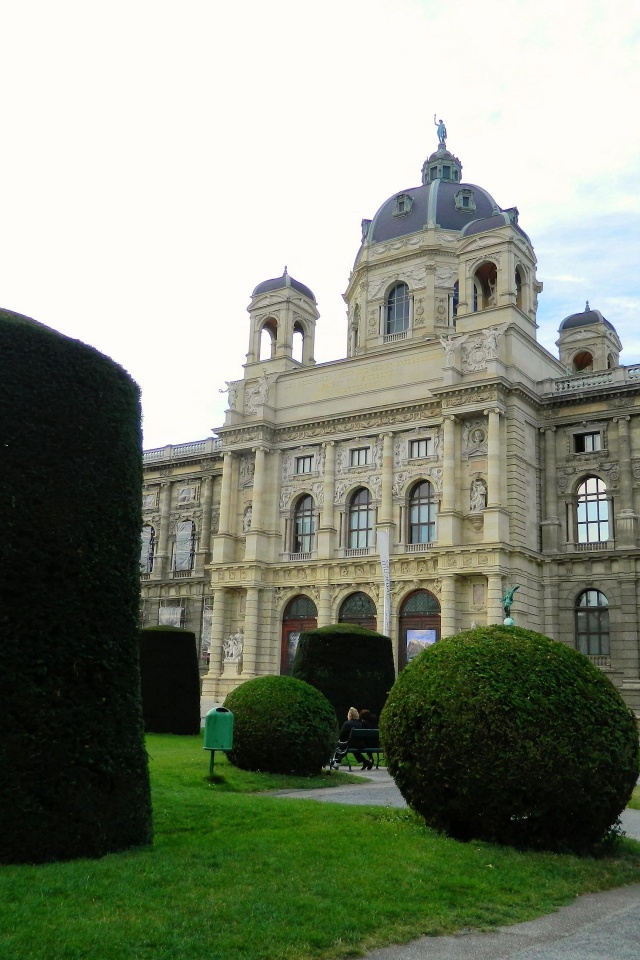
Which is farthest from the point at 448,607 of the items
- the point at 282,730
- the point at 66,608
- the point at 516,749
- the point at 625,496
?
the point at 66,608

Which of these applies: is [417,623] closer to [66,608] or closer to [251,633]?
[251,633]

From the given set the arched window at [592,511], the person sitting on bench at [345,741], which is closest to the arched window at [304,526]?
the arched window at [592,511]

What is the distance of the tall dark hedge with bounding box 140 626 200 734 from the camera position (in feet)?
97.1

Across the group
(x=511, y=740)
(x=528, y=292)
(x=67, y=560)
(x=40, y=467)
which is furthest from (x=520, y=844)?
(x=528, y=292)

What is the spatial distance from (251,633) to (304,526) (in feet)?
19.8

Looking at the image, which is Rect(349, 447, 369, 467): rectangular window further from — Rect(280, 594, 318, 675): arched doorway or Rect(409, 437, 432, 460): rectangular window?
Rect(280, 594, 318, 675): arched doorway

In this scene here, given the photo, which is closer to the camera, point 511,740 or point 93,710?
point 93,710

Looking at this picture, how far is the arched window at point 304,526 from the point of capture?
1864 inches

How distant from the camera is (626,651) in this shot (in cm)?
3872

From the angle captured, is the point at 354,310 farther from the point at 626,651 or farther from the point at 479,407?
the point at 626,651

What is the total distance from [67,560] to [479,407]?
33.3m

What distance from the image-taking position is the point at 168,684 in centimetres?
2994

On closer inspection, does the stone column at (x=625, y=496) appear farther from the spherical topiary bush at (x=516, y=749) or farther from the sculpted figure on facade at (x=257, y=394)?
the spherical topiary bush at (x=516, y=749)

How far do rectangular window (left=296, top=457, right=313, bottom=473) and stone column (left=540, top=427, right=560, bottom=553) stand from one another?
1176 centimetres
